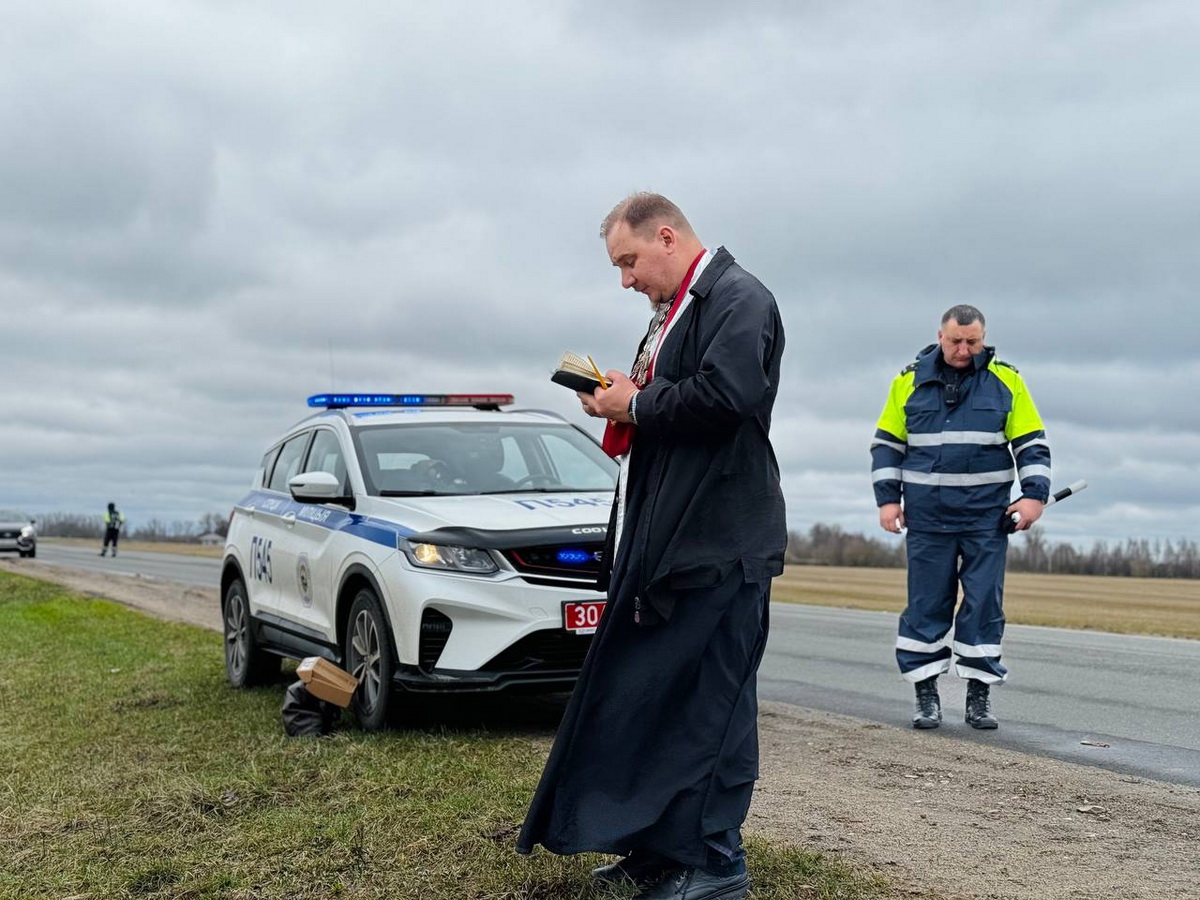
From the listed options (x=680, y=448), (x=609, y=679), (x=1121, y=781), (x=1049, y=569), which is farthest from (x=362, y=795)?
(x=1049, y=569)

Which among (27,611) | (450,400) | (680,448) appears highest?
(450,400)

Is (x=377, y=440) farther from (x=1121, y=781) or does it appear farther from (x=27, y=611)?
(x=27, y=611)

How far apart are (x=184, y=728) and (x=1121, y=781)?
17.0ft

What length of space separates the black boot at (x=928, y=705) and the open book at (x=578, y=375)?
438cm

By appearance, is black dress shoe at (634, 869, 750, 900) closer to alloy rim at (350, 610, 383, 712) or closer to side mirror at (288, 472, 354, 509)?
alloy rim at (350, 610, 383, 712)

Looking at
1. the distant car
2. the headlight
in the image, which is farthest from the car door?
the distant car

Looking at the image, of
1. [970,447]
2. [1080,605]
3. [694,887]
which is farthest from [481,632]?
[1080,605]

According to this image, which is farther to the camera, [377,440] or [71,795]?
[377,440]

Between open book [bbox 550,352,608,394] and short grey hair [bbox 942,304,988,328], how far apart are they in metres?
3.96

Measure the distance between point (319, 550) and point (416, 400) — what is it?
1383 mm

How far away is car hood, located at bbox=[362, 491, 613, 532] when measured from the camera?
7.44m

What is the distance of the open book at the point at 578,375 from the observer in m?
4.27

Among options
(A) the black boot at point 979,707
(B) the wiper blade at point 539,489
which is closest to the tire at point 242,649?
(B) the wiper blade at point 539,489

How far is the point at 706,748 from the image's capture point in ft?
13.2
